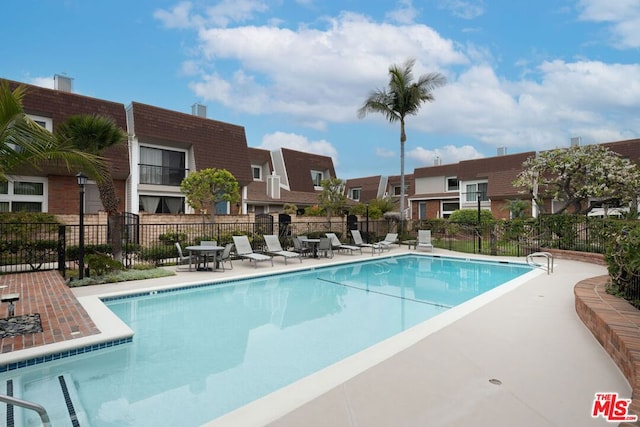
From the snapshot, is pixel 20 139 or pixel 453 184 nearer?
pixel 20 139

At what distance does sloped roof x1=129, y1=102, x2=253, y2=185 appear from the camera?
768 inches

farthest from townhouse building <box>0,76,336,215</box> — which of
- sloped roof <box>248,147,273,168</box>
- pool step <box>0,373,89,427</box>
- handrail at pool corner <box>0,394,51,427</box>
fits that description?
handrail at pool corner <box>0,394,51,427</box>

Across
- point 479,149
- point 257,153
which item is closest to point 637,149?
point 479,149

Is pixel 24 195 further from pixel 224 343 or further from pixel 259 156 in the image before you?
pixel 224 343

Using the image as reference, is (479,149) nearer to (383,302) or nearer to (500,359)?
(383,302)

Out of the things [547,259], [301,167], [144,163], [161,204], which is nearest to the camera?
[547,259]

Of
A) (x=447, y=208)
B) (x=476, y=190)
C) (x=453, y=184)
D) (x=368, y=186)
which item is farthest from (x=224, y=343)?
(x=368, y=186)

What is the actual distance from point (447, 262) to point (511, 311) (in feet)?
30.6

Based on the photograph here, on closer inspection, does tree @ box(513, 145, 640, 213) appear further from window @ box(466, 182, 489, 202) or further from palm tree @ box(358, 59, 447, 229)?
window @ box(466, 182, 489, 202)

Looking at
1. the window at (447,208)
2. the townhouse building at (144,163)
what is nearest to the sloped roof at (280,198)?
the townhouse building at (144,163)

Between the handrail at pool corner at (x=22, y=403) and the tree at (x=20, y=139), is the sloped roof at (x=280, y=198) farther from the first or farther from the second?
the handrail at pool corner at (x=22, y=403)

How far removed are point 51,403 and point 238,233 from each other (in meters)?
13.3

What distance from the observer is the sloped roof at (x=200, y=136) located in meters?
19.5

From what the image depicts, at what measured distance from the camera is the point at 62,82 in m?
20.1
